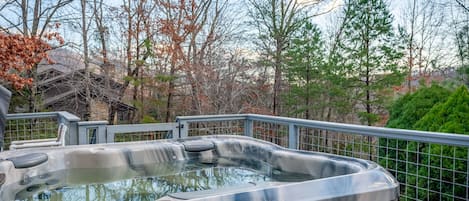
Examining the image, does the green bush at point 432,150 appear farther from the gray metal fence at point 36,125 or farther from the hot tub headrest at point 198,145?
the gray metal fence at point 36,125

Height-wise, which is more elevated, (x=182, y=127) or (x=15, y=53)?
(x=15, y=53)

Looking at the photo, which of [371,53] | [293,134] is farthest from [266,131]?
[371,53]

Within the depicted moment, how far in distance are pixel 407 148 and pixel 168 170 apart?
1.85 meters

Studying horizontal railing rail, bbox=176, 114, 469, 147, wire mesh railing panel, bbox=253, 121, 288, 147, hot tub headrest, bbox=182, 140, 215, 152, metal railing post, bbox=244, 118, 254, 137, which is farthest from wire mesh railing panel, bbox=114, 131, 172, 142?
hot tub headrest, bbox=182, 140, 215, 152

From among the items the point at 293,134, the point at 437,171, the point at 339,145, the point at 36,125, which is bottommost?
Answer: the point at 437,171

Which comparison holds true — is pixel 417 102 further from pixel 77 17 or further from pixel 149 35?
pixel 77 17

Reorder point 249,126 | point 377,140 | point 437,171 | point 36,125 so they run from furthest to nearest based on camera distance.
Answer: point 36,125 → point 249,126 → point 437,171 → point 377,140

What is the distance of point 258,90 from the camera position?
8.51 m

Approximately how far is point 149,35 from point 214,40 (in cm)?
149

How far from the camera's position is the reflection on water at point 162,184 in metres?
2.32

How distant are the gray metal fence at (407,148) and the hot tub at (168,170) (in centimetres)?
39

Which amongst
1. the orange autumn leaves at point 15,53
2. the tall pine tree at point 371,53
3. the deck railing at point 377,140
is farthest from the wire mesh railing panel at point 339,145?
the tall pine tree at point 371,53

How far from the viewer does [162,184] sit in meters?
2.62

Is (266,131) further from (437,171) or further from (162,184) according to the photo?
(162,184)
